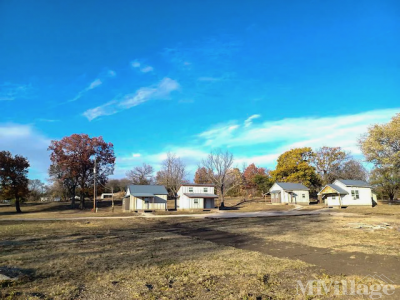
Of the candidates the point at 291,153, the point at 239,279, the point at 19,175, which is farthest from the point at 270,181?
the point at 239,279

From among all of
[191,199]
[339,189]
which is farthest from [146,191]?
[339,189]

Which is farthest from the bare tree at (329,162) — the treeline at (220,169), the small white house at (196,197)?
the small white house at (196,197)

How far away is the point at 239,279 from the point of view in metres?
6.36

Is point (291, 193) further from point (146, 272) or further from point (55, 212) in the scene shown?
point (146, 272)

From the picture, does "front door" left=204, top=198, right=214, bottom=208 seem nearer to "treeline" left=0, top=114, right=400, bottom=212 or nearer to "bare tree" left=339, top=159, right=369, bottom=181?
"treeline" left=0, top=114, right=400, bottom=212

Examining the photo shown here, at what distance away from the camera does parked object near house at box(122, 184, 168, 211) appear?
40.9m

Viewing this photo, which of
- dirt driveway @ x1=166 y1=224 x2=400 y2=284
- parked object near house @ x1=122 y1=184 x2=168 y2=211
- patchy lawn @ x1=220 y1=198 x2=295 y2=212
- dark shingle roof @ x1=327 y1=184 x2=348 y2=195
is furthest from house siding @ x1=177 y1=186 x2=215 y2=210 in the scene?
dirt driveway @ x1=166 y1=224 x2=400 y2=284

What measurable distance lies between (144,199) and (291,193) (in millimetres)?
27291

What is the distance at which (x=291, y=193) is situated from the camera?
50812 mm

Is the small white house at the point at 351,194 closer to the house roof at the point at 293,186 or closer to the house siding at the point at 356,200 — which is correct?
the house siding at the point at 356,200

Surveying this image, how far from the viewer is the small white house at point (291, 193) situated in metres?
50.6

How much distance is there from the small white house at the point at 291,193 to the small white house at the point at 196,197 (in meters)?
13.8

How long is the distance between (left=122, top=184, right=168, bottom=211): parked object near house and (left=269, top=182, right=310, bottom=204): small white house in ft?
74.6

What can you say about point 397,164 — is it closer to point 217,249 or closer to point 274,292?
point 217,249
